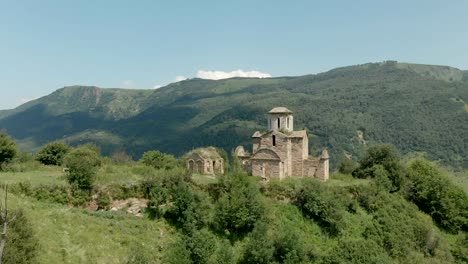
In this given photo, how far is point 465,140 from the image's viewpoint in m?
136

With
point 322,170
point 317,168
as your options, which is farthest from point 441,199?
point 317,168

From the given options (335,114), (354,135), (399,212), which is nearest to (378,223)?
(399,212)

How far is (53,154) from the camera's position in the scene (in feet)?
147

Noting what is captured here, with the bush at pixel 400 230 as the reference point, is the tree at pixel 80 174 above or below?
above

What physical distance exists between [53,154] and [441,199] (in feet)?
129

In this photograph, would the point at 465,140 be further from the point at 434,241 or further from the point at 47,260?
the point at 47,260

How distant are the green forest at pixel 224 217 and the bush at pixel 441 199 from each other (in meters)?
0.09

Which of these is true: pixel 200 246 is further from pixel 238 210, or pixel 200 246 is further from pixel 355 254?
pixel 355 254

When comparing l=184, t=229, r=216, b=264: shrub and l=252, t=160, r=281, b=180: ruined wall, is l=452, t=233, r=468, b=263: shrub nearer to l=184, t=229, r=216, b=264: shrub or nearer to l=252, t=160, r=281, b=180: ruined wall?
l=252, t=160, r=281, b=180: ruined wall

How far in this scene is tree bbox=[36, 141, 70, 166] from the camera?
44250 millimetres

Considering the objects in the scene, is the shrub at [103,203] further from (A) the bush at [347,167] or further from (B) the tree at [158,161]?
(A) the bush at [347,167]

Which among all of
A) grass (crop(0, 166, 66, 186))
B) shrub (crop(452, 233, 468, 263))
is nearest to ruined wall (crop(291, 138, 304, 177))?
shrub (crop(452, 233, 468, 263))

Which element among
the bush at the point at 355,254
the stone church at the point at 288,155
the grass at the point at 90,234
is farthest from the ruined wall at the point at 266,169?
the grass at the point at 90,234

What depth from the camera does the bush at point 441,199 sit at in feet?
125
